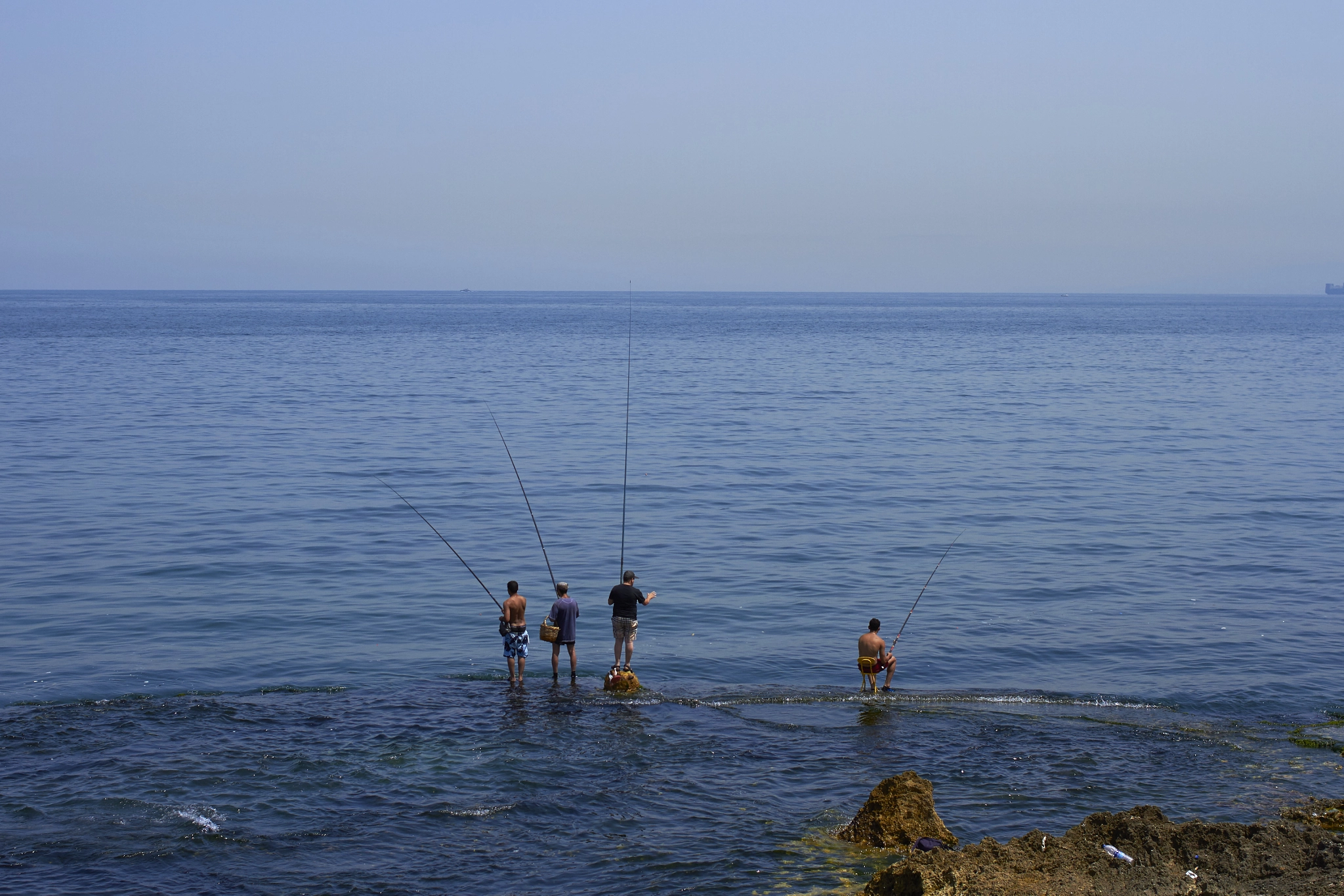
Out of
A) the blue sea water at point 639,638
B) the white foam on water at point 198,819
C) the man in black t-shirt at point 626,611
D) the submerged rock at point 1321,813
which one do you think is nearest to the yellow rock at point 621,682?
the man in black t-shirt at point 626,611

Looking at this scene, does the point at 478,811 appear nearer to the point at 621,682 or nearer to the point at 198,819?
the point at 198,819

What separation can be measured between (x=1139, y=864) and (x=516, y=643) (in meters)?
7.65

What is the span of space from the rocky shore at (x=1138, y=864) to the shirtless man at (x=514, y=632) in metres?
6.65

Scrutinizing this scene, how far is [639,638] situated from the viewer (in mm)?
15633

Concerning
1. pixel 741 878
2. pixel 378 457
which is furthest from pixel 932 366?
pixel 741 878

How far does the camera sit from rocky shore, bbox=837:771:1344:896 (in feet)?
21.1

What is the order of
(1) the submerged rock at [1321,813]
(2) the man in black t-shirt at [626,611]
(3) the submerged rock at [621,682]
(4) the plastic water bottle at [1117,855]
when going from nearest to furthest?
(4) the plastic water bottle at [1117,855] < (1) the submerged rock at [1321,813] < (3) the submerged rock at [621,682] < (2) the man in black t-shirt at [626,611]

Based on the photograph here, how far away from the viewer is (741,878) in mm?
8078

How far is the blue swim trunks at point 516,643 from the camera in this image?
1289 centimetres

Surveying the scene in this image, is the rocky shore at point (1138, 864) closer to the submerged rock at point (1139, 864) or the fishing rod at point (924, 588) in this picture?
the submerged rock at point (1139, 864)

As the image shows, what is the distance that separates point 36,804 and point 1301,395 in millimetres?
50531

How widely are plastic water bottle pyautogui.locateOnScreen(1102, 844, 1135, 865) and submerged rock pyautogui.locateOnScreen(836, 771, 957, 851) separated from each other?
1.47 m

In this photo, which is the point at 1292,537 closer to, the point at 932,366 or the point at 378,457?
the point at 378,457

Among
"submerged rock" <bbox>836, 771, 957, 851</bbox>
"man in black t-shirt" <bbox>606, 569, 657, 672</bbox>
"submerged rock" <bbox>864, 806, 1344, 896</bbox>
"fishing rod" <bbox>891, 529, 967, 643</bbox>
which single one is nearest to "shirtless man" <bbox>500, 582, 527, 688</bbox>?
"man in black t-shirt" <bbox>606, 569, 657, 672</bbox>
